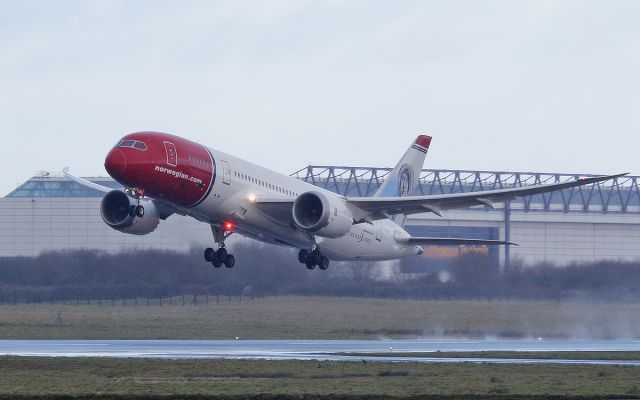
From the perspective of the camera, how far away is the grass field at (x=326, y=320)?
5869cm

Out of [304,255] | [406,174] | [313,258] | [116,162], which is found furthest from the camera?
[406,174]

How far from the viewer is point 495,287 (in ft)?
216

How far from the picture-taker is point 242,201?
149ft

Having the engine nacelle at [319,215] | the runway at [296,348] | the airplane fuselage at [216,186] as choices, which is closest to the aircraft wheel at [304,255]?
the airplane fuselage at [216,186]

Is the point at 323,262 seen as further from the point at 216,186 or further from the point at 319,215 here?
the point at 216,186

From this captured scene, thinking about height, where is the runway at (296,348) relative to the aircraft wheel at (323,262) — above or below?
below

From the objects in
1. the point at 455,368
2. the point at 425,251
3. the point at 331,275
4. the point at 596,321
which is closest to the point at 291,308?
the point at 331,275

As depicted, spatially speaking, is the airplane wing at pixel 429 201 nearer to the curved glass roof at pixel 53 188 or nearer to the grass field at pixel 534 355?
the grass field at pixel 534 355

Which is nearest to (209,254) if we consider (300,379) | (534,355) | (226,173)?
(226,173)

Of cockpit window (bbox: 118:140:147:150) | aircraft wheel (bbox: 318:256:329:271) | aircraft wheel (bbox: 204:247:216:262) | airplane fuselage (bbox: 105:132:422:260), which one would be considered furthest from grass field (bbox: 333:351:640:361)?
cockpit window (bbox: 118:140:147:150)

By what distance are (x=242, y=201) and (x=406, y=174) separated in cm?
1585

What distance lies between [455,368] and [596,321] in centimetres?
2389

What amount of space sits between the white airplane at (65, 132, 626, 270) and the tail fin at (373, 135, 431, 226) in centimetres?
539

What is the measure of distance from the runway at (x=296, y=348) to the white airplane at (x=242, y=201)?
12.4 ft
